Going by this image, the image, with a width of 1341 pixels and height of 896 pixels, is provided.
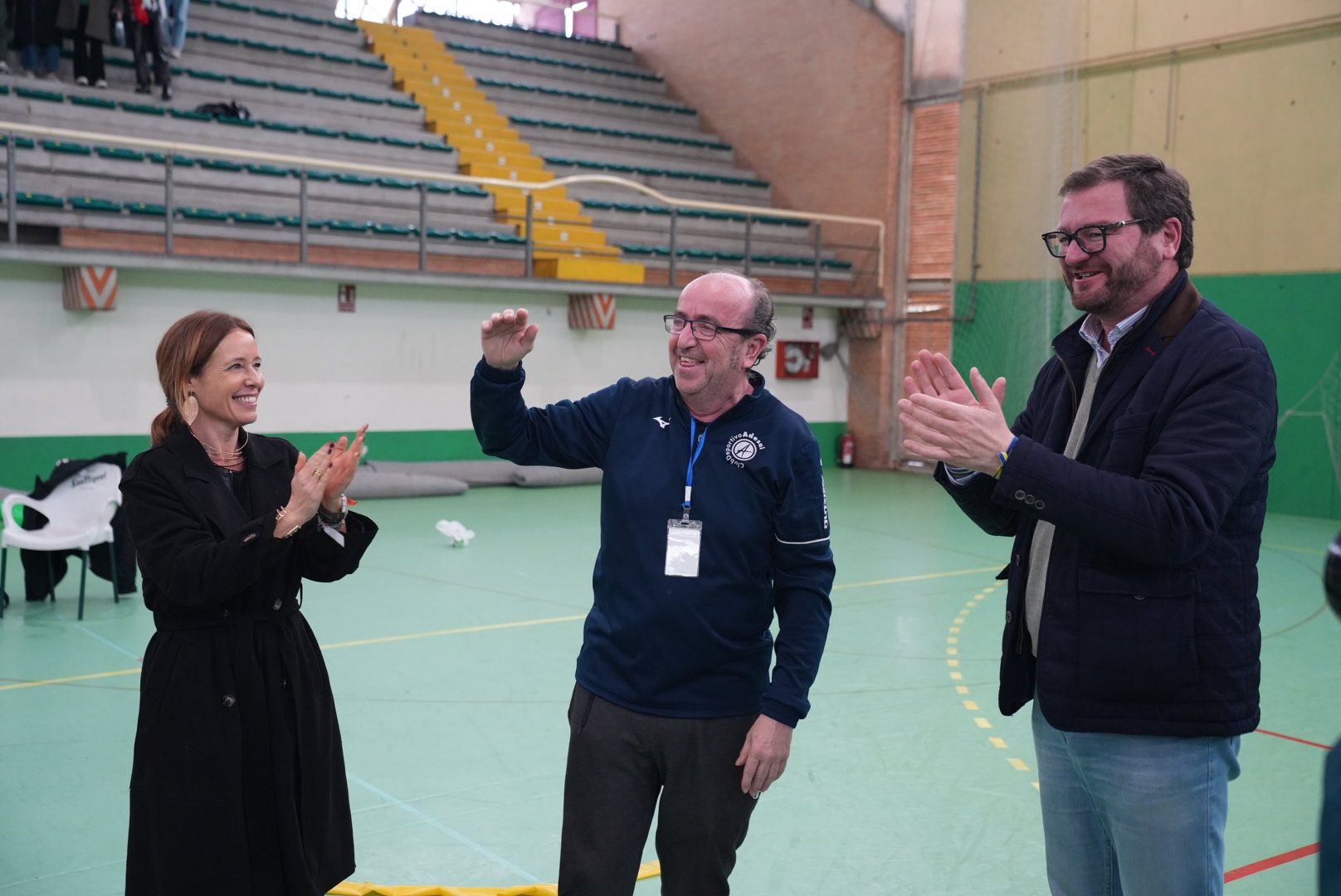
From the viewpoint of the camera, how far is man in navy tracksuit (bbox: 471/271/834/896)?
8.60ft

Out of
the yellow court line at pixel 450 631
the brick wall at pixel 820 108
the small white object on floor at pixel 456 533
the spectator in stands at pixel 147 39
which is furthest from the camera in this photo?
the brick wall at pixel 820 108

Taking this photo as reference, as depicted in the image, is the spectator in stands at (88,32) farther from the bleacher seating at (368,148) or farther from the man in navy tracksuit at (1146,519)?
the man in navy tracksuit at (1146,519)

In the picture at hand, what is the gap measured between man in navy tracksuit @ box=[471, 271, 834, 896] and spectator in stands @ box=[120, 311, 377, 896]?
65 cm

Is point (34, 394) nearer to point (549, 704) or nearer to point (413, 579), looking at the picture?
point (413, 579)

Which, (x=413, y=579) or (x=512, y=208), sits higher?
(x=512, y=208)

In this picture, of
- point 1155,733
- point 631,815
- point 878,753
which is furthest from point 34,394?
point 1155,733

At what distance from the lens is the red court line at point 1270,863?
392cm

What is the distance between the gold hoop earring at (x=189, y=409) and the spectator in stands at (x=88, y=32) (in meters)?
13.5

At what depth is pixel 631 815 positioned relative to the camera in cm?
266

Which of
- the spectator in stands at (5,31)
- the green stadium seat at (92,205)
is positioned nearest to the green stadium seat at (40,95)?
the spectator in stands at (5,31)

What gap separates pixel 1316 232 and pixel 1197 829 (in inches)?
503

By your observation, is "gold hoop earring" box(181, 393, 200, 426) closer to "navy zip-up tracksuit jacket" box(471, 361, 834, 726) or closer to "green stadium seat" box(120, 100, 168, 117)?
"navy zip-up tracksuit jacket" box(471, 361, 834, 726)

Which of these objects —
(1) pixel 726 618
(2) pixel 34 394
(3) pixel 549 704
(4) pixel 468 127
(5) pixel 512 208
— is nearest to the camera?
(1) pixel 726 618

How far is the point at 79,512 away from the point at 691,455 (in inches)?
242
